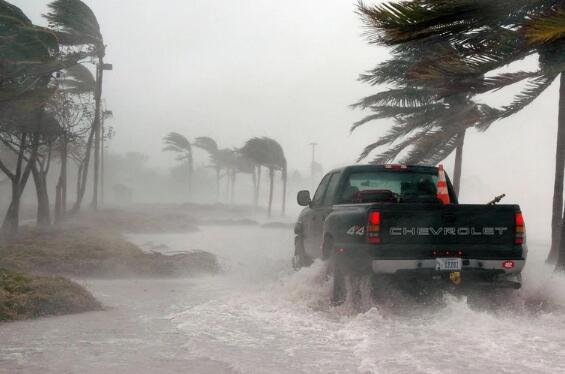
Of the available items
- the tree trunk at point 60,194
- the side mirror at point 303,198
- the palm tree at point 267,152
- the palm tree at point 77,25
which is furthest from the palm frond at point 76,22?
the palm tree at point 267,152

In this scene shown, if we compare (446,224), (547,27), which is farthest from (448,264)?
(547,27)

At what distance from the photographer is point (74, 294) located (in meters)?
8.28

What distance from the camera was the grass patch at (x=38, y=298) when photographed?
744 centimetres

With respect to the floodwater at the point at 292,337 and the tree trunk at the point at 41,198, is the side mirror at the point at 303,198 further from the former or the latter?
the tree trunk at the point at 41,198

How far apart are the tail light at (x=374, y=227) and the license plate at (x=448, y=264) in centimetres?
71

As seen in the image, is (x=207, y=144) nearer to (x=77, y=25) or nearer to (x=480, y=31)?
(x=77, y=25)

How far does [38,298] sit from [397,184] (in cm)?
500

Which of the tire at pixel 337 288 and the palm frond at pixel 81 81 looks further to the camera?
the palm frond at pixel 81 81

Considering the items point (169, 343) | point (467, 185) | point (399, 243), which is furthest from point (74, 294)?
point (467, 185)

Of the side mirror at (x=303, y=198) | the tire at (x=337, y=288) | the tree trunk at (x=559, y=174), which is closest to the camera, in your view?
the tire at (x=337, y=288)

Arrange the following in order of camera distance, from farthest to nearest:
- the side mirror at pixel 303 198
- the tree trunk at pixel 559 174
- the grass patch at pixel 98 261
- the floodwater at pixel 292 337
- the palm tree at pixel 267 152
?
the palm tree at pixel 267 152
the tree trunk at pixel 559 174
the grass patch at pixel 98 261
the side mirror at pixel 303 198
the floodwater at pixel 292 337

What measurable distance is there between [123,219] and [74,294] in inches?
840

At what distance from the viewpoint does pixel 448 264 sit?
6.87m

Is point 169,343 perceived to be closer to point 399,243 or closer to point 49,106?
point 399,243
